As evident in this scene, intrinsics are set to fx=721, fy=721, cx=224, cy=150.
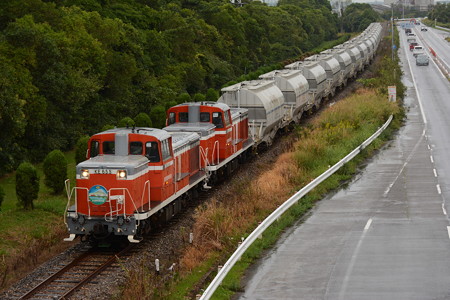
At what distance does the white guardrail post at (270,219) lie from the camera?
1745 centimetres

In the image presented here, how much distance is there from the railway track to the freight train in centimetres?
74

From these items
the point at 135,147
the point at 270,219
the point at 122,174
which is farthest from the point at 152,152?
the point at 270,219

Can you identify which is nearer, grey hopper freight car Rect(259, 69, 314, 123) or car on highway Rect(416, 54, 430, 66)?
grey hopper freight car Rect(259, 69, 314, 123)

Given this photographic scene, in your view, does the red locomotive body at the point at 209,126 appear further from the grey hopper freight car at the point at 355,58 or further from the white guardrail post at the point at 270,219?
the grey hopper freight car at the point at 355,58

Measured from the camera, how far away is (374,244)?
22.0 m

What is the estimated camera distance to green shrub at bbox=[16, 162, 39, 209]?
29.1 m

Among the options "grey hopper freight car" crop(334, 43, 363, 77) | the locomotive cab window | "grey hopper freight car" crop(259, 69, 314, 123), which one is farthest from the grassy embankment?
"grey hopper freight car" crop(334, 43, 363, 77)

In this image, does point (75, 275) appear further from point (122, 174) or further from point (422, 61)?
point (422, 61)

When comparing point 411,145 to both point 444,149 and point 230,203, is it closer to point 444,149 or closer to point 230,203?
point 444,149

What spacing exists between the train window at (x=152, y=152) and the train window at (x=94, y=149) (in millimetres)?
1687

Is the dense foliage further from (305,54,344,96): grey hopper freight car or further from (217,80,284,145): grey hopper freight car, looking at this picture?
(305,54,344,96): grey hopper freight car

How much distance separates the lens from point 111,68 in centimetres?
5322

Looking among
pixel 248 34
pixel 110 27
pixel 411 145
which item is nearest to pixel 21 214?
pixel 411 145

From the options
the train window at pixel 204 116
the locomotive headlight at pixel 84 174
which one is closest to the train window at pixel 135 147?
the locomotive headlight at pixel 84 174
